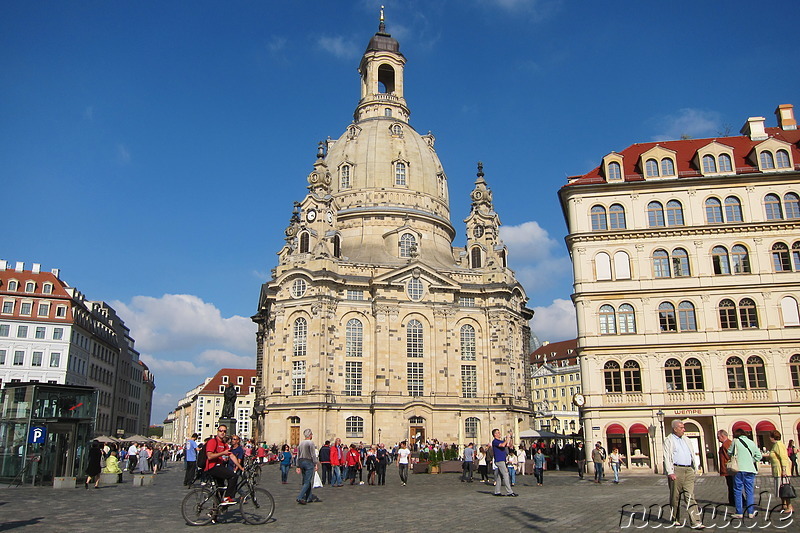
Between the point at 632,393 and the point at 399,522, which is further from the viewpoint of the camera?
the point at 632,393

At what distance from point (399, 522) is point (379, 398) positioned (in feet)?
144

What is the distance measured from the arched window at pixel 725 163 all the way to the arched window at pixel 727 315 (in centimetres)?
762

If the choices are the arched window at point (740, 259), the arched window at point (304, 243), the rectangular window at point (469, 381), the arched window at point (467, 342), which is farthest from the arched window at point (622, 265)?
the arched window at point (304, 243)

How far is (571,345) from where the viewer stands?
374 ft

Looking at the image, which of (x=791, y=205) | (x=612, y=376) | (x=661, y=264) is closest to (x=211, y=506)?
(x=612, y=376)

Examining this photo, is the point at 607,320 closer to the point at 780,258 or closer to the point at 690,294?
the point at 690,294

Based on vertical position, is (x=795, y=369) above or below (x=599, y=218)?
below

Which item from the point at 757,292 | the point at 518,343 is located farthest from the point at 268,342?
the point at 757,292

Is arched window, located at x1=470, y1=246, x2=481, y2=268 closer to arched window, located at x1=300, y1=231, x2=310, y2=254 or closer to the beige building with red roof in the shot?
arched window, located at x1=300, y1=231, x2=310, y2=254

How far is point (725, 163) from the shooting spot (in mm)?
39938

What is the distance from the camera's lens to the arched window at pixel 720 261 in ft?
127

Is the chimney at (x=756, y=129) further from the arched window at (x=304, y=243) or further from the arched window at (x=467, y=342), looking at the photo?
the arched window at (x=304, y=243)

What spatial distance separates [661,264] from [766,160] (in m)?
8.57

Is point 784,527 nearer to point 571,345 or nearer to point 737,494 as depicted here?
point 737,494
